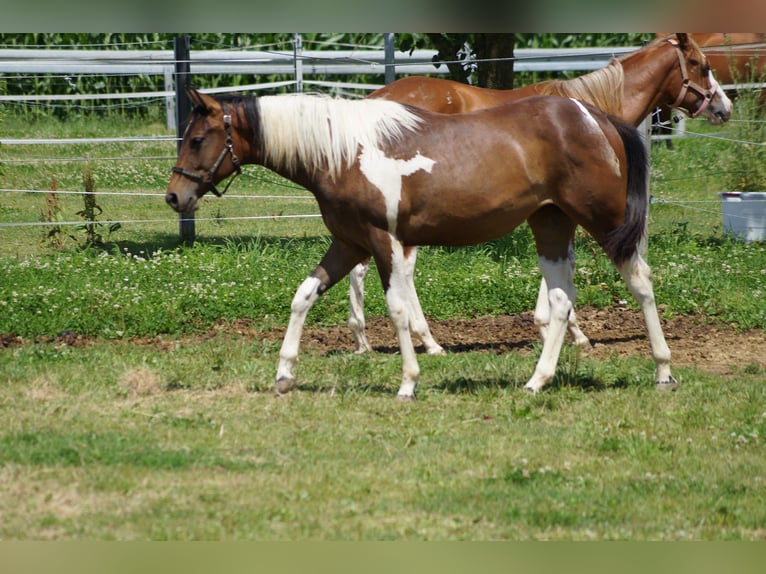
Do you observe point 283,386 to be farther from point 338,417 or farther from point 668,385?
point 668,385

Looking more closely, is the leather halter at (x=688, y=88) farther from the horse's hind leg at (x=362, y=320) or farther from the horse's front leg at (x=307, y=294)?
the horse's front leg at (x=307, y=294)

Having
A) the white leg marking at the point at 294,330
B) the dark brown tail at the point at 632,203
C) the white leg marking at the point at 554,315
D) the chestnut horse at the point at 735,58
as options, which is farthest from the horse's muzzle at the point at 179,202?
the chestnut horse at the point at 735,58

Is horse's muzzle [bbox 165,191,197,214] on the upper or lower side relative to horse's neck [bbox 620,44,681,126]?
lower

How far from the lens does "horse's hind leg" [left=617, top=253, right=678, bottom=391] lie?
7.90 m

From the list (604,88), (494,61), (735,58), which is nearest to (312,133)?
(604,88)

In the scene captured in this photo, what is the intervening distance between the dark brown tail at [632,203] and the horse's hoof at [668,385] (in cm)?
95

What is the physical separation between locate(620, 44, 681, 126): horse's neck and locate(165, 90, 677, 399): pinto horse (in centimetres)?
162

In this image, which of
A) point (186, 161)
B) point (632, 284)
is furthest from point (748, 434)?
point (186, 161)

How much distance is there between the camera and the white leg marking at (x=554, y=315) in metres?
7.94

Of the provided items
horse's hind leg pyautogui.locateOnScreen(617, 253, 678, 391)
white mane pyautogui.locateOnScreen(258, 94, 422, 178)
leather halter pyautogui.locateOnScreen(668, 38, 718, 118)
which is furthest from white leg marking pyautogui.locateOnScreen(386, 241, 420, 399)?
leather halter pyautogui.locateOnScreen(668, 38, 718, 118)

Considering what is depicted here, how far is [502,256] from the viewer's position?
11977 millimetres

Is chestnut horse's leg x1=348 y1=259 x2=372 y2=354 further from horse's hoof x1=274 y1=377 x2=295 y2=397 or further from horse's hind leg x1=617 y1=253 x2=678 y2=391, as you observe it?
horse's hind leg x1=617 y1=253 x2=678 y2=391
